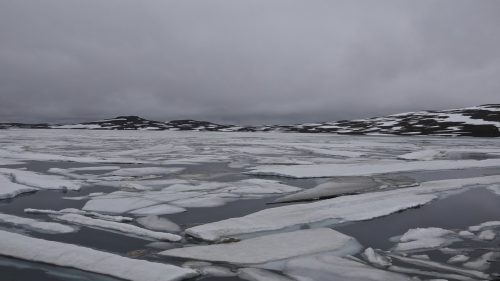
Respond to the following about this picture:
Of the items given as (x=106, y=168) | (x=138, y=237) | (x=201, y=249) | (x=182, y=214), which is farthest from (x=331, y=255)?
(x=106, y=168)

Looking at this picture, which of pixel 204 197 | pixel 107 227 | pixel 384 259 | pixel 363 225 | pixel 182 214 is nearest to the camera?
pixel 384 259

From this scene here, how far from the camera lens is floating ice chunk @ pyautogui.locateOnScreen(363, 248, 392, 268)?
13.6ft

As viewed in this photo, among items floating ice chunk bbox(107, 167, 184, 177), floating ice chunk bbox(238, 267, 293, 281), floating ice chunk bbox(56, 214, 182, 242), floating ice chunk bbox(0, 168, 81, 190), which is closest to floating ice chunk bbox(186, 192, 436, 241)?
floating ice chunk bbox(56, 214, 182, 242)

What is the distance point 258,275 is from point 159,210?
9.98 ft

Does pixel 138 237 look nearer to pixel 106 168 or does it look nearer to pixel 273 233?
pixel 273 233

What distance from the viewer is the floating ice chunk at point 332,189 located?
25.2 feet

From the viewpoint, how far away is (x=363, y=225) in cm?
586

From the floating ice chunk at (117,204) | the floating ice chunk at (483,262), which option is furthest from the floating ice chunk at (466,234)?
the floating ice chunk at (117,204)

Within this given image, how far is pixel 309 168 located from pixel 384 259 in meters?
7.45

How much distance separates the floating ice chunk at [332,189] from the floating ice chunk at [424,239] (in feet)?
7.90

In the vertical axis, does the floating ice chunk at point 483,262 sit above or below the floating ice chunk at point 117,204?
below

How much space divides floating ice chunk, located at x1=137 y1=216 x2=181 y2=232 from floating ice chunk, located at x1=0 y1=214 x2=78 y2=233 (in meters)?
0.89

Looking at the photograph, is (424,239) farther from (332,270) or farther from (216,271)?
(216,271)

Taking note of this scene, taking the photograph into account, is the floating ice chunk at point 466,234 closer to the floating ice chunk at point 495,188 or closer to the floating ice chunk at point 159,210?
the floating ice chunk at point 495,188
